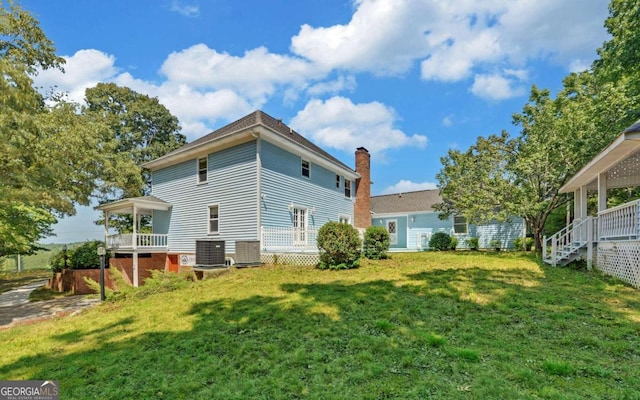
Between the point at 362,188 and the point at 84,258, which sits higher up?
the point at 362,188

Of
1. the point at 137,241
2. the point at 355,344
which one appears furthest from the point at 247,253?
the point at 355,344

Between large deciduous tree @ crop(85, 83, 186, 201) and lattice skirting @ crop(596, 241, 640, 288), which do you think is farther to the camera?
large deciduous tree @ crop(85, 83, 186, 201)

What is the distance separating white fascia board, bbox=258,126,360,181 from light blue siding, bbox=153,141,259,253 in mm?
879

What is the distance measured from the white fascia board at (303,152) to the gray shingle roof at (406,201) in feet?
22.9

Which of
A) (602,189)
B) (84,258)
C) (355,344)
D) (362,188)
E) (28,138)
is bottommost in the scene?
(84,258)

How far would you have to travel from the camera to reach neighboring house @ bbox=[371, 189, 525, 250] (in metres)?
21.4

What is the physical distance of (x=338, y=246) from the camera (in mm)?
10562

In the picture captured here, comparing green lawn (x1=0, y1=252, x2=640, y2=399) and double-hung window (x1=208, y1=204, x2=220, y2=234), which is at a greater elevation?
double-hung window (x1=208, y1=204, x2=220, y2=234)

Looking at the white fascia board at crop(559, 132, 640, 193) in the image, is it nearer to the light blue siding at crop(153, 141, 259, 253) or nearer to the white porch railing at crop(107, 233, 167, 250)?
the light blue siding at crop(153, 141, 259, 253)

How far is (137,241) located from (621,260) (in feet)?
58.3

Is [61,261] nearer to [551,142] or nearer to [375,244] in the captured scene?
[375,244]

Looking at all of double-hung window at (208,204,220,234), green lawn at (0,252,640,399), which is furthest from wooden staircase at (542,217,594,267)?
double-hung window at (208,204,220,234)

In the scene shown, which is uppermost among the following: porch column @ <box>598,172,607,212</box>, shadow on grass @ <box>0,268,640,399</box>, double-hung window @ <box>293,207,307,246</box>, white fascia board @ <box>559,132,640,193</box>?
white fascia board @ <box>559,132,640,193</box>

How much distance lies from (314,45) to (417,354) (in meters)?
12.5
